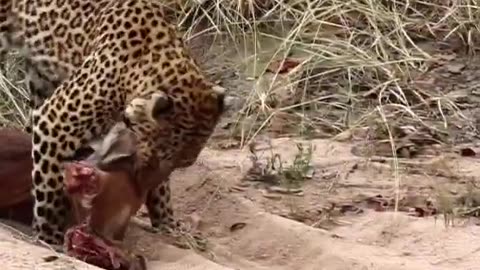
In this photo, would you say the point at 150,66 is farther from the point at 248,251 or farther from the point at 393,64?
the point at 393,64

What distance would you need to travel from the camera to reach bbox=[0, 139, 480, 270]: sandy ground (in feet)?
16.2

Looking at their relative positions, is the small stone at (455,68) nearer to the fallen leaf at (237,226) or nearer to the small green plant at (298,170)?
the small green plant at (298,170)

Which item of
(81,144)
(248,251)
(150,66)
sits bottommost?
(248,251)

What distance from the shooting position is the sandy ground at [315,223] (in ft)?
16.2

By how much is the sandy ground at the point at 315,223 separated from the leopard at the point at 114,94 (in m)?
0.30

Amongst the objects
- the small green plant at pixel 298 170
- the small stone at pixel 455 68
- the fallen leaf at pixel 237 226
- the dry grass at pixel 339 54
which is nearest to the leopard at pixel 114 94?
the fallen leaf at pixel 237 226

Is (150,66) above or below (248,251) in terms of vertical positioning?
above

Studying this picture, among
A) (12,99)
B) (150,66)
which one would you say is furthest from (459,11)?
(150,66)

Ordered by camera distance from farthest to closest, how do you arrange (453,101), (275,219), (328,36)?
(328,36)
(453,101)
(275,219)

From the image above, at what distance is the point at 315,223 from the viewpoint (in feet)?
18.2

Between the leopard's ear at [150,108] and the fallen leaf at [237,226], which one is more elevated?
the leopard's ear at [150,108]

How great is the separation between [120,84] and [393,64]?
277cm

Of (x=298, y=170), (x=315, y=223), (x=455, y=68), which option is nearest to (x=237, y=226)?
(x=315, y=223)

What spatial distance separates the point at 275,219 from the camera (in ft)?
17.8
